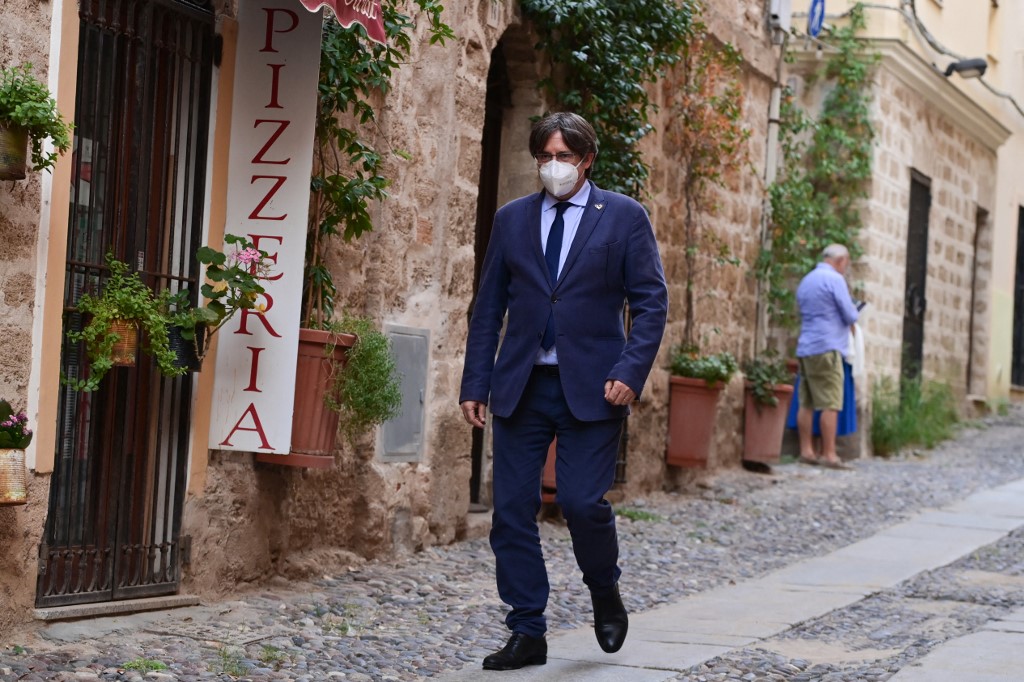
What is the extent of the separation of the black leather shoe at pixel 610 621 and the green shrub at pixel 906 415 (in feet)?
30.3

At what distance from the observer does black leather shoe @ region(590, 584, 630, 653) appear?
500 centimetres

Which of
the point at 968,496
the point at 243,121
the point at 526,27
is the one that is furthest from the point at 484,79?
the point at 968,496

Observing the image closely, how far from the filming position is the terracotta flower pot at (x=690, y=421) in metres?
10.3

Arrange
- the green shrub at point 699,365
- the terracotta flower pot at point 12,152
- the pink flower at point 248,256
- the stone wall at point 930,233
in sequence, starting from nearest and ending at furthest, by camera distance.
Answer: the terracotta flower pot at point 12,152 → the pink flower at point 248,256 → the green shrub at point 699,365 → the stone wall at point 930,233

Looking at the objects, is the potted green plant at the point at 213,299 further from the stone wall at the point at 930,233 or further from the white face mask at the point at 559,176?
the stone wall at the point at 930,233

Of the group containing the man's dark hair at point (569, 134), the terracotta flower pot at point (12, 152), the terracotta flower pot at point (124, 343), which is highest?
the man's dark hair at point (569, 134)

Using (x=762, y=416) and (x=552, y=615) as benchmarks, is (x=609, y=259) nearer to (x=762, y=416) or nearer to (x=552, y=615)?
(x=552, y=615)

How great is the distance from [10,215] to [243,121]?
4.32 feet

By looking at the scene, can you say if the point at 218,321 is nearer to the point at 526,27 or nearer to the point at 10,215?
the point at 10,215

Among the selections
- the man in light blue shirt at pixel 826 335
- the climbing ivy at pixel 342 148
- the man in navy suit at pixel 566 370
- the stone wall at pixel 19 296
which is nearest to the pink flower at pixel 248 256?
the climbing ivy at pixel 342 148

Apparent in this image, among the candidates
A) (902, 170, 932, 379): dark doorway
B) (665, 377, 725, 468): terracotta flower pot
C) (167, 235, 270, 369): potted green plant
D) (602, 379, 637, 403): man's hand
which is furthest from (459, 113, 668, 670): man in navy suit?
(902, 170, 932, 379): dark doorway

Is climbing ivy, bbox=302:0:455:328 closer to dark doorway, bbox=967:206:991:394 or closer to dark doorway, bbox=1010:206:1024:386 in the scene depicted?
dark doorway, bbox=967:206:991:394

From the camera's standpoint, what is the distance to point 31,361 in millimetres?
4871

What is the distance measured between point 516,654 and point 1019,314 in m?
16.9
